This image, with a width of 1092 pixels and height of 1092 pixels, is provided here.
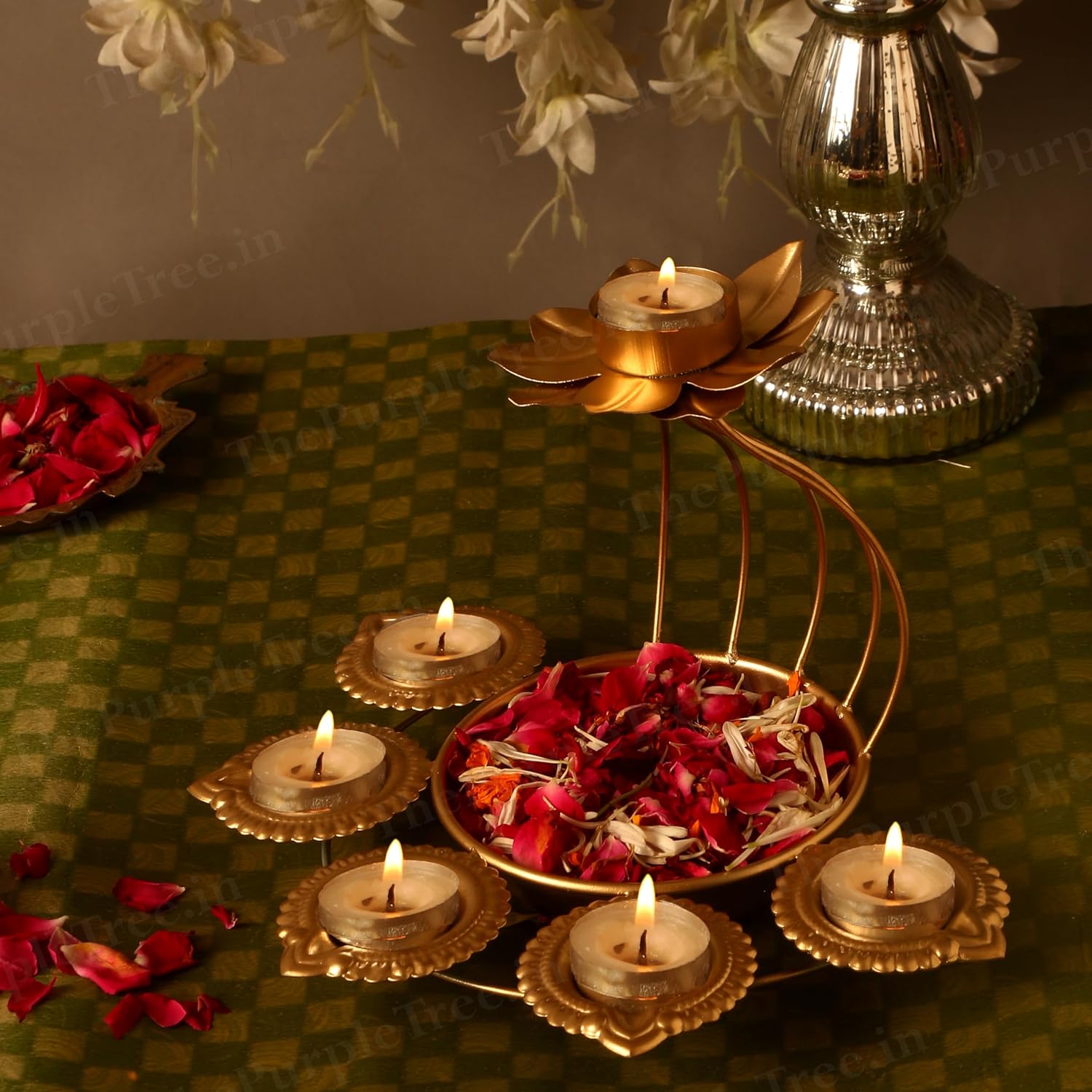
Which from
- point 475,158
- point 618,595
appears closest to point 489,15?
point 618,595

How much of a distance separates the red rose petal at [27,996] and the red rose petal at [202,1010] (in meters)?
0.06

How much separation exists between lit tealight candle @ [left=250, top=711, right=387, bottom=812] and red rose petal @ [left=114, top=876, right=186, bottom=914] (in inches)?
3.0

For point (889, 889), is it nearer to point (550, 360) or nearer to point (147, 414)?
point (550, 360)

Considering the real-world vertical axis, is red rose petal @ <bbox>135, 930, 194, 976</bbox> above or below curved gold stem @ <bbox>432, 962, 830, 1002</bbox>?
below

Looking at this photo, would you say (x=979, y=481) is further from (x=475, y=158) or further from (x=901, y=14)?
(x=475, y=158)

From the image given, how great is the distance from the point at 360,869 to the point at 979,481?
54cm

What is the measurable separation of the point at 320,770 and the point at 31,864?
16 centimetres

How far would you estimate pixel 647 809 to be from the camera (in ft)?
2.39

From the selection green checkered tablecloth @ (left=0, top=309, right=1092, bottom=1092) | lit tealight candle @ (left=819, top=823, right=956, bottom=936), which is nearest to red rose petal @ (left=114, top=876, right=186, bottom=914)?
green checkered tablecloth @ (left=0, top=309, right=1092, bottom=1092)

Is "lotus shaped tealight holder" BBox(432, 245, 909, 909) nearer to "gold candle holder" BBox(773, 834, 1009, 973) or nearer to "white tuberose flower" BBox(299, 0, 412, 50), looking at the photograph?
"gold candle holder" BBox(773, 834, 1009, 973)

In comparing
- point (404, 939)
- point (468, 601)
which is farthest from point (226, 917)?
point (468, 601)

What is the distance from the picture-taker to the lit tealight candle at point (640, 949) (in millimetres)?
624

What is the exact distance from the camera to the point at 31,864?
2.64 feet

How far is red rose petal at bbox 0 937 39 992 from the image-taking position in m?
0.74
